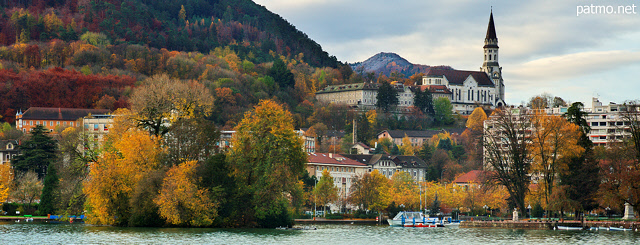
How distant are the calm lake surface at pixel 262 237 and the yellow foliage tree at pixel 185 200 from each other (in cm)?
174

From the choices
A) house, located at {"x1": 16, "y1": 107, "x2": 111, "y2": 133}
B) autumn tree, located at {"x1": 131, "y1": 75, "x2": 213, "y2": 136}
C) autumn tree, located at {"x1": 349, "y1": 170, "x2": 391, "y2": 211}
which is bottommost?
autumn tree, located at {"x1": 349, "y1": 170, "x2": 391, "y2": 211}

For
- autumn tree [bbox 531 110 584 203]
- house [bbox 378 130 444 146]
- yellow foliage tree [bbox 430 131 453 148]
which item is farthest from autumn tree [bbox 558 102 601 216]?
house [bbox 378 130 444 146]

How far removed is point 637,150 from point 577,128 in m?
5.44

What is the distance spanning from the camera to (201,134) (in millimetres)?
68438

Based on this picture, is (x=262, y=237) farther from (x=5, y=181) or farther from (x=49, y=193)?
(x=5, y=181)

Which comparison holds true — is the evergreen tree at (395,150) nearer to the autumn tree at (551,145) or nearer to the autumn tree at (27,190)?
the autumn tree at (27,190)

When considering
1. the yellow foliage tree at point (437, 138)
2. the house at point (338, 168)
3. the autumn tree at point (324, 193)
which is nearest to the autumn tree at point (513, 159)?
the autumn tree at point (324, 193)

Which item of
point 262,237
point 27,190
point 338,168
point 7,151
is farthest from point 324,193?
point 262,237

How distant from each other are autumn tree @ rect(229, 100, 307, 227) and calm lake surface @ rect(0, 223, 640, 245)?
250cm

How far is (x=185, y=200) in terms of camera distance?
6272 centimetres

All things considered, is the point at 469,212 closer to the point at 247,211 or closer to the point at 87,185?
the point at 247,211

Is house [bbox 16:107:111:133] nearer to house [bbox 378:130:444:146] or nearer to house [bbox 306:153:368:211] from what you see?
house [bbox 306:153:368:211]

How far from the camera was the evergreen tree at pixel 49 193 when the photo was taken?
85.4 meters

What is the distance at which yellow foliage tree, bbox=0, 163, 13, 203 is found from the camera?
3511 inches
